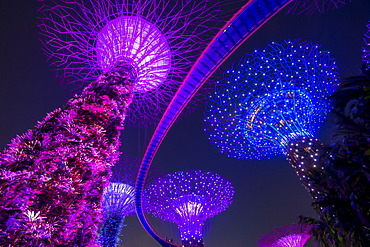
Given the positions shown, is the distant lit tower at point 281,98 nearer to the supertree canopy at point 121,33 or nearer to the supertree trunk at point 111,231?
the supertree canopy at point 121,33

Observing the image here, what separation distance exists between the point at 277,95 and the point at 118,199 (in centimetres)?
1470

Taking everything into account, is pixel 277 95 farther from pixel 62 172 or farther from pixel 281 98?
pixel 62 172

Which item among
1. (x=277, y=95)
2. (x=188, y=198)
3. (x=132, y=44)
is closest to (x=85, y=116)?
(x=132, y=44)

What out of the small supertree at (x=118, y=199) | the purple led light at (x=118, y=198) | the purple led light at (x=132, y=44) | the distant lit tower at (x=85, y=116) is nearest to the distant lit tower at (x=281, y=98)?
the distant lit tower at (x=85, y=116)

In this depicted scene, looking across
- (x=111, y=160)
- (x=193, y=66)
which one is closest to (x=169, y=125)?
(x=193, y=66)

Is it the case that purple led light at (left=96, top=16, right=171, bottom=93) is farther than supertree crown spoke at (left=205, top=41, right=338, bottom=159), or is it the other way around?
supertree crown spoke at (left=205, top=41, right=338, bottom=159)

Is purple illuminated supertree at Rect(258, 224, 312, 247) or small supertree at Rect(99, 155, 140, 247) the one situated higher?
small supertree at Rect(99, 155, 140, 247)

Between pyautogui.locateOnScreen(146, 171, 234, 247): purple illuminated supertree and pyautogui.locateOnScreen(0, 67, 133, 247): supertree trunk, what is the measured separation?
17360 millimetres

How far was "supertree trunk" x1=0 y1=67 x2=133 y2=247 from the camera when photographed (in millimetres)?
3039

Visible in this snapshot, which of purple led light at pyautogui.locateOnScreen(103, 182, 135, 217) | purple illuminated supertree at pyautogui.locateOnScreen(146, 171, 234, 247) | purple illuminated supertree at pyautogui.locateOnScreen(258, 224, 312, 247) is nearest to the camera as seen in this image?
purple led light at pyautogui.locateOnScreen(103, 182, 135, 217)

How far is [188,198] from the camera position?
21.5 metres

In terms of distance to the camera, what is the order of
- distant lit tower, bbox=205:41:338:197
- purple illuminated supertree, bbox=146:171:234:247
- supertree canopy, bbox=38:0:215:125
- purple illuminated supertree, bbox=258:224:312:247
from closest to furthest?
supertree canopy, bbox=38:0:215:125
distant lit tower, bbox=205:41:338:197
purple illuminated supertree, bbox=258:224:312:247
purple illuminated supertree, bbox=146:171:234:247

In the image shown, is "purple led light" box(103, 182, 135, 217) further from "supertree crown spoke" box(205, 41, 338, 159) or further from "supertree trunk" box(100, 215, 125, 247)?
"supertree crown spoke" box(205, 41, 338, 159)

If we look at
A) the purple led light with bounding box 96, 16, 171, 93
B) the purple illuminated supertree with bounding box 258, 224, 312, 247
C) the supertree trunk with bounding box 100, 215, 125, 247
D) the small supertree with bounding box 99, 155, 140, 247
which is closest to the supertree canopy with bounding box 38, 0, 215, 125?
the purple led light with bounding box 96, 16, 171, 93
